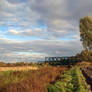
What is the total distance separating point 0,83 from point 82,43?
4932 centimetres

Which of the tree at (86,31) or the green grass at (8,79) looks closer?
the green grass at (8,79)

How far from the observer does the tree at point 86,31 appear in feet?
191

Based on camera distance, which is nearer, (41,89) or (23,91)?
(23,91)

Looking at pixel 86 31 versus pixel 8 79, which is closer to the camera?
pixel 8 79

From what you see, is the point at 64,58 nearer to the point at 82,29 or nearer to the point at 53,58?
the point at 53,58

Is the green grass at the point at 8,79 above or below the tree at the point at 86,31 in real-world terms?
below

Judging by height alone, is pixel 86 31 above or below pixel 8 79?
above

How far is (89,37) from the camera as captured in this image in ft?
192

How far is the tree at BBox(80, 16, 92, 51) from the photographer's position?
58281mm

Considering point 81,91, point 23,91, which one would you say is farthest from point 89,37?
point 23,91

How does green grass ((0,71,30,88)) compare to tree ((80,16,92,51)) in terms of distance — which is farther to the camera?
tree ((80,16,92,51))

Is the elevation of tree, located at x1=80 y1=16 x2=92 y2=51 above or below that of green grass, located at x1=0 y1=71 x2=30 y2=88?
above

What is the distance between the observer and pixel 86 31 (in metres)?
59.7

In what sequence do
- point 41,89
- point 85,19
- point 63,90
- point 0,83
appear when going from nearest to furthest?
1. point 41,89
2. point 0,83
3. point 63,90
4. point 85,19
